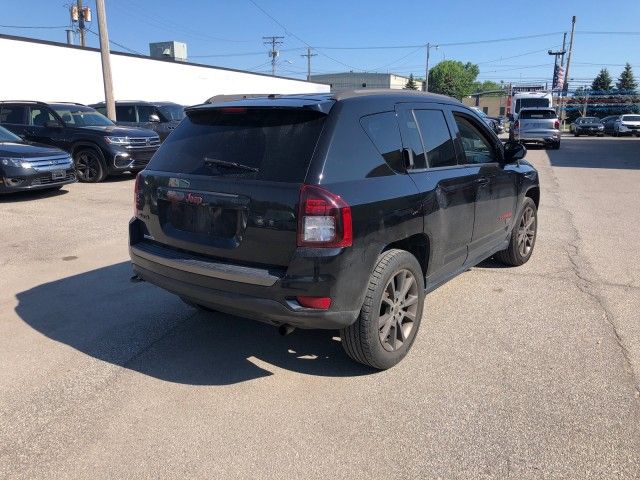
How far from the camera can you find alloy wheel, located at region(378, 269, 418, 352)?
137 inches

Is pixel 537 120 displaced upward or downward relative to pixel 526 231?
upward

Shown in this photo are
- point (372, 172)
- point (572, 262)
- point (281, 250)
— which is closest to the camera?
point (281, 250)

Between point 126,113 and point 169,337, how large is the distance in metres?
14.2

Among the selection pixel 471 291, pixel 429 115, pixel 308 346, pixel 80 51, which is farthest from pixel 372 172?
pixel 80 51

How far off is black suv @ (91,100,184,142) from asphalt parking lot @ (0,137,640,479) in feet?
35.7

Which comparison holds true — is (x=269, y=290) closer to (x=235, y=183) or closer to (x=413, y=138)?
(x=235, y=183)

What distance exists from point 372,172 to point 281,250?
31.3 inches

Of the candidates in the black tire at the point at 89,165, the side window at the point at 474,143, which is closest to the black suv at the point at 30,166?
the black tire at the point at 89,165

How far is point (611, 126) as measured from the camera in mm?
41094

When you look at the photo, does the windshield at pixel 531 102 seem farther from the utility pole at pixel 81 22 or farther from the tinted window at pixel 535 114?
the utility pole at pixel 81 22

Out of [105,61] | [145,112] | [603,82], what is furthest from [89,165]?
[603,82]

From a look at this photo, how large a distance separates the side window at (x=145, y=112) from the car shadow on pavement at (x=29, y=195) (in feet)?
19.4

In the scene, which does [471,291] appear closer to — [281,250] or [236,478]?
[281,250]

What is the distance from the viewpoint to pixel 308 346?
3951 millimetres
